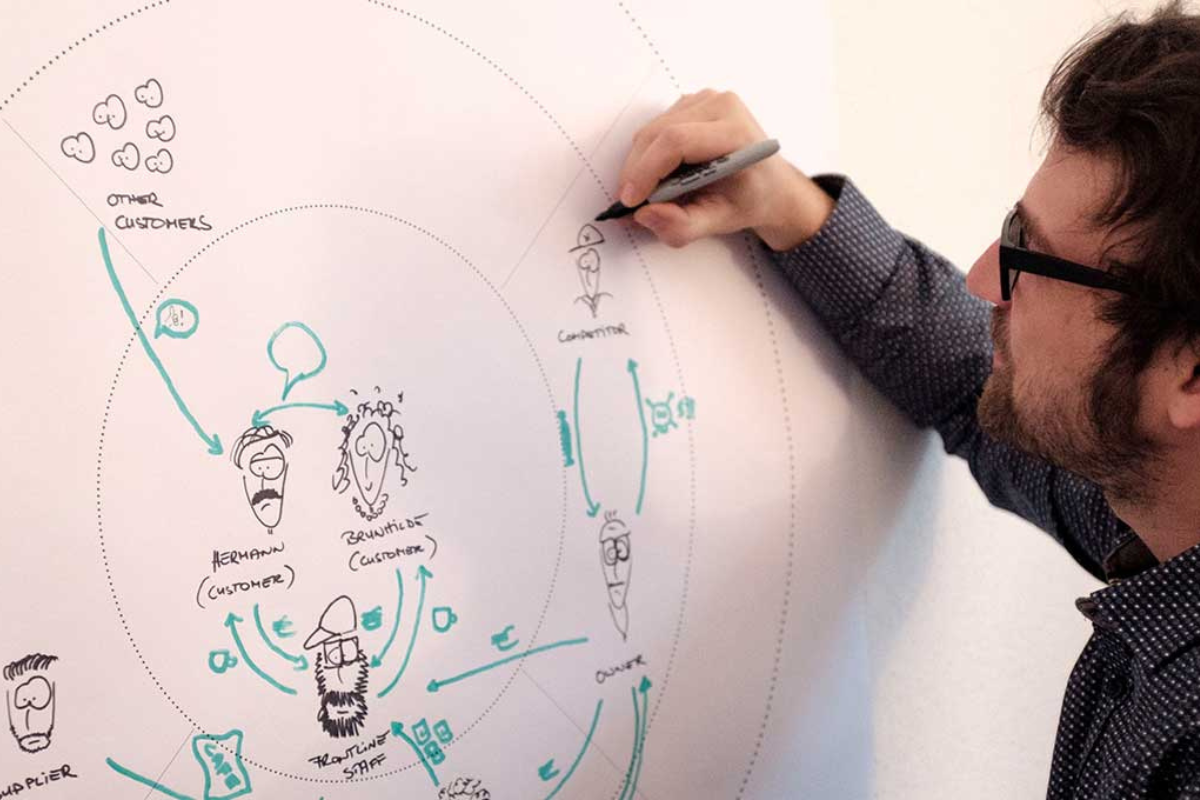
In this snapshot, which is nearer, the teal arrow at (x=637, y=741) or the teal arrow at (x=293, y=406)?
the teal arrow at (x=293, y=406)

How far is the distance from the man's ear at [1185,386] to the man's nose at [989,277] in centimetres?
14

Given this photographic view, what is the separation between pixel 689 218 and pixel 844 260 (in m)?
0.17

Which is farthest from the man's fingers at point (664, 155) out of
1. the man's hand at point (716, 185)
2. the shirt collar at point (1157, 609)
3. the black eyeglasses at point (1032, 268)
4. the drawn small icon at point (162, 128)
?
the shirt collar at point (1157, 609)

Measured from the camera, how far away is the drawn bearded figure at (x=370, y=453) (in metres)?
0.69

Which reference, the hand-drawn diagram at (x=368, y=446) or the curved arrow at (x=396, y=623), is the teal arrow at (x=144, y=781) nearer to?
the hand-drawn diagram at (x=368, y=446)

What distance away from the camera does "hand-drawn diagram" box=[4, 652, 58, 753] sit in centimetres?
57

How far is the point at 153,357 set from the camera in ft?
2.02

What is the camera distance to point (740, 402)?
3.04 ft

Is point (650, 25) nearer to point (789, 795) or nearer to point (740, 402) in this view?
point (740, 402)

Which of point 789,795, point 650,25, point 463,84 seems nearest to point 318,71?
point 463,84

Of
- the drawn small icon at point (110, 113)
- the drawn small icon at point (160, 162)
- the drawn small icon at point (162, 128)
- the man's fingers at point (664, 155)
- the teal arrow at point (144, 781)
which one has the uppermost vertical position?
the drawn small icon at point (110, 113)

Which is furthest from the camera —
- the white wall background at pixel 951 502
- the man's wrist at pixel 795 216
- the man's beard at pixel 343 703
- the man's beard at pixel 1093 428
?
the white wall background at pixel 951 502

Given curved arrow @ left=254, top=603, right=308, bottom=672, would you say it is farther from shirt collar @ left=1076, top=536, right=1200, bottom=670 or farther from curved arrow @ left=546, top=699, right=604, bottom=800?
shirt collar @ left=1076, top=536, right=1200, bottom=670

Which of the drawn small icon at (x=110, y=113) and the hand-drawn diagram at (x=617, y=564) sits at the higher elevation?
the drawn small icon at (x=110, y=113)
